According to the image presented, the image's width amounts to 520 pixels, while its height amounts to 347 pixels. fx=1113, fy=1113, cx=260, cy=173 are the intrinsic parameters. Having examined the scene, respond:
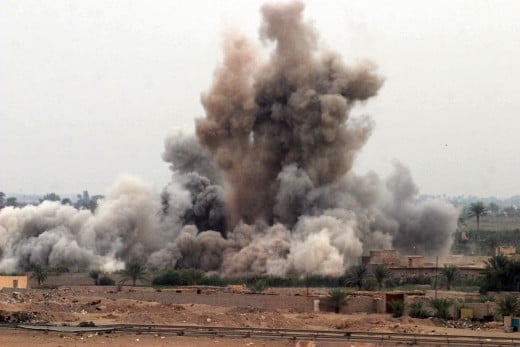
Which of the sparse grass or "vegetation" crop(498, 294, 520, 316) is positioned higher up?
the sparse grass

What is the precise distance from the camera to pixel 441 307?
45062 millimetres

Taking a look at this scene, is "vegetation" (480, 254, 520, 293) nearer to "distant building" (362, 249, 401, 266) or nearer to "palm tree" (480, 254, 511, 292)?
"palm tree" (480, 254, 511, 292)

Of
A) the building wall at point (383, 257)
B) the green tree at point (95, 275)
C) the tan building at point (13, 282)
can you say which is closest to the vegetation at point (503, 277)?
the building wall at point (383, 257)

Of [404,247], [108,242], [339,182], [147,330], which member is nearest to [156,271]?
[108,242]

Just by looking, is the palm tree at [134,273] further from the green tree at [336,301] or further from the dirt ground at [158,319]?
the green tree at [336,301]

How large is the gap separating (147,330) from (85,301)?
37.5 feet

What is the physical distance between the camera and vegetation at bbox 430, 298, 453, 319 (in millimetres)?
44688

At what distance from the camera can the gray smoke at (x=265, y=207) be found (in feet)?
216

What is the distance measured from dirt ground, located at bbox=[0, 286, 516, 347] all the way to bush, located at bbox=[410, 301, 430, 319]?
0.99m

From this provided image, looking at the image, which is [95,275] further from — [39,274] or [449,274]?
[449,274]

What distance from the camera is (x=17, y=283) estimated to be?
58750mm

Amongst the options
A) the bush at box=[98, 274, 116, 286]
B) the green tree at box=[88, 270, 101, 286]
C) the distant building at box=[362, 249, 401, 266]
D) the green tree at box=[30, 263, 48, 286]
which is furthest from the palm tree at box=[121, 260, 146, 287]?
the distant building at box=[362, 249, 401, 266]

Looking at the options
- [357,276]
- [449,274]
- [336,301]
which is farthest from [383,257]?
[336,301]

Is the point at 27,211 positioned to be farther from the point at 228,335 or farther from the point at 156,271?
the point at 228,335
